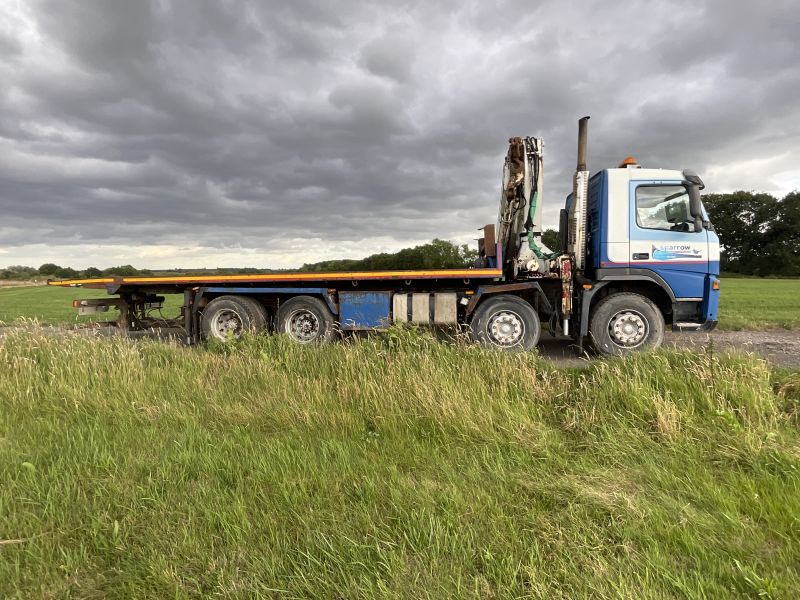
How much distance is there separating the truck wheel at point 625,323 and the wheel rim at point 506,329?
119 centimetres

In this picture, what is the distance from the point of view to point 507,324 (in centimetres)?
786

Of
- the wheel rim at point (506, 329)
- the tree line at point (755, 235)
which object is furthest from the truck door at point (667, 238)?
the tree line at point (755, 235)

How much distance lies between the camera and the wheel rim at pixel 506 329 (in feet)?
25.6

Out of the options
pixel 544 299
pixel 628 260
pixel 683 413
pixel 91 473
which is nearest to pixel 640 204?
pixel 628 260

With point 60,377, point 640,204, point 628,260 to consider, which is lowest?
point 60,377

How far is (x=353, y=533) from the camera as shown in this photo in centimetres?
239

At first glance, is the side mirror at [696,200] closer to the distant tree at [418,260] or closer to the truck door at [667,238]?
the truck door at [667,238]

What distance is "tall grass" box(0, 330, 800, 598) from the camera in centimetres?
213

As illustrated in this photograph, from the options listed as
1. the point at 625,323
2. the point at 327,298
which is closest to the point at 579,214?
the point at 625,323

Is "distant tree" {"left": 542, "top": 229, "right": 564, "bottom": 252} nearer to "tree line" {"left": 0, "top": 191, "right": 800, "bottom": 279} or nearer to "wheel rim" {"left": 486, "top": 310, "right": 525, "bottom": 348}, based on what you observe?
"wheel rim" {"left": 486, "top": 310, "right": 525, "bottom": 348}

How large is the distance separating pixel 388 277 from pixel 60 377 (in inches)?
188

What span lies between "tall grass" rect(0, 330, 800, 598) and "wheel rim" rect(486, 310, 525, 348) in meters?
2.69

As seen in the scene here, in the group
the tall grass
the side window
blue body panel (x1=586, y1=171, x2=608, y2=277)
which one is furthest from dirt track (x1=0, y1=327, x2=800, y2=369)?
the tall grass

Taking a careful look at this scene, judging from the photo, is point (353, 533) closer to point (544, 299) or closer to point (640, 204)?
point (544, 299)
